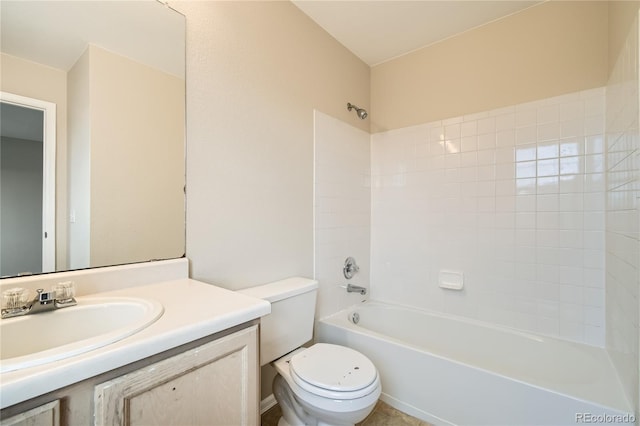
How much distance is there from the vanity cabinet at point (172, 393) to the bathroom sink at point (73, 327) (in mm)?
74

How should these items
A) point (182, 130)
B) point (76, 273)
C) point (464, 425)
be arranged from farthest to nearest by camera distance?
point (464, 425) < point (182, 130) < point (76, 273)

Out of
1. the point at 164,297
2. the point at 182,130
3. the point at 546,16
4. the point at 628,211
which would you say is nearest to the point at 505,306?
the point at 628,211

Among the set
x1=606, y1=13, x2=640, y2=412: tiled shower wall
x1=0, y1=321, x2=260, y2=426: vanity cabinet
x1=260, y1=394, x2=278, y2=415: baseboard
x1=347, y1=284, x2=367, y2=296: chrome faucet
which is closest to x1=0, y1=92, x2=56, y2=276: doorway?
x1=0, y1=321, x2=260, y2=426: vanity cabinet

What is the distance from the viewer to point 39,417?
0.54m

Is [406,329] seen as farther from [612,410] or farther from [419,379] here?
[612,410]

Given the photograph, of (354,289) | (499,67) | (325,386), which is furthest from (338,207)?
(499,67)

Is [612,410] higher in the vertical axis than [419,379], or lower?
higher

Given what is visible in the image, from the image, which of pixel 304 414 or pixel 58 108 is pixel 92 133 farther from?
pixel 304 414

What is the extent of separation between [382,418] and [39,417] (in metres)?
1.62

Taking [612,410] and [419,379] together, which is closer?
[612,410]

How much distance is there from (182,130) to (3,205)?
645 millimetres

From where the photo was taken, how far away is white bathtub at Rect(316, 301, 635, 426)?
123 cm

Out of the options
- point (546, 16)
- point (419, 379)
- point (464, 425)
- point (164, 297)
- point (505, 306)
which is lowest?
point (464, 425)

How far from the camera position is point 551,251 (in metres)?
1.77
